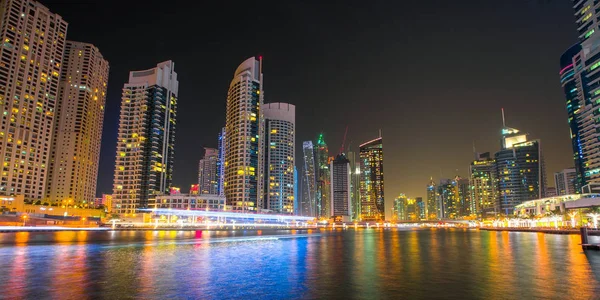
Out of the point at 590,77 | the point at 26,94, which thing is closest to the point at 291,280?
the point at 590,77

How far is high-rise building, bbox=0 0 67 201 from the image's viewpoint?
165000mm

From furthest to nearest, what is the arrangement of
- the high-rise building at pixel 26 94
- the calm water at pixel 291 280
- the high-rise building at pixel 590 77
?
the high-rise building at pixel 26 94 → the high-rise building at pixel 590 77 → the calm water at pixel 291 280

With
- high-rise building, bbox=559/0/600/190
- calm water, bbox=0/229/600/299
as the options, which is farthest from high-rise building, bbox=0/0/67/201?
high-rise building, bbox=559/0/600/190

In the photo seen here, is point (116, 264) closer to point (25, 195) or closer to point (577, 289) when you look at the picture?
point (577, 289)

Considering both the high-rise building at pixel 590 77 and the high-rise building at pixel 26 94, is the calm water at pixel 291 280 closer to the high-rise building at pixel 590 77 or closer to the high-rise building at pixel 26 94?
the high-rise building at pixel 590 77

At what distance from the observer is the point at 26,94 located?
174m

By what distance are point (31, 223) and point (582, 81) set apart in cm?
26452

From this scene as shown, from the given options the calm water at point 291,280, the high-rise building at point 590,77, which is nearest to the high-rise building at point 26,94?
the calm water at point 291,280

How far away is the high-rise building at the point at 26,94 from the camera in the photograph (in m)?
165

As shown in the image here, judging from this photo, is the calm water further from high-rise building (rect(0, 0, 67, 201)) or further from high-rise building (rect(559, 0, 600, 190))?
high-rise building (rect(0, 0, 67, 201))

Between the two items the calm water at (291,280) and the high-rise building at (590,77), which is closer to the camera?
the calm water at (291,280)

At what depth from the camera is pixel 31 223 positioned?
13238 cm

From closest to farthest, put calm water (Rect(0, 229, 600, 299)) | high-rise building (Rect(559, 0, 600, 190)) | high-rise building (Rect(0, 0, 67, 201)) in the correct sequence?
calm water (Rect(0, 229, 600, 299)) → high-rise building (Rect(559, 0, 600, 190)) → high-rise building (Rect(0, 0, 67, 201))

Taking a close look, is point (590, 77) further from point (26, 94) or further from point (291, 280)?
point (26, 94)
